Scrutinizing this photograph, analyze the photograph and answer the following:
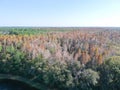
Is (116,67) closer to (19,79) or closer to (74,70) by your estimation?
(74,70)

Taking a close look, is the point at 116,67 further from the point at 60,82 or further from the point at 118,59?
the point at 60,82

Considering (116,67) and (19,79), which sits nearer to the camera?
(116,67)

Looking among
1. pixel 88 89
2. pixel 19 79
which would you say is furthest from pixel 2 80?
pixel 88 89

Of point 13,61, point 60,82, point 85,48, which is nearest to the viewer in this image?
point 60,82

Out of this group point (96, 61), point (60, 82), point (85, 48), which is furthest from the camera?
point (85, 48)

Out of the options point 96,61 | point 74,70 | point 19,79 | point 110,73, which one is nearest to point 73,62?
point 74,70

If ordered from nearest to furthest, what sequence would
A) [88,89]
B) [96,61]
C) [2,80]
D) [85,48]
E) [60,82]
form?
[88,89] < [60,82] < [96,61] < [2,80] < [85,48]

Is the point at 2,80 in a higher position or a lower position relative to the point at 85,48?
lower

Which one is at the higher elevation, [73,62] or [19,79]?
[73,62]

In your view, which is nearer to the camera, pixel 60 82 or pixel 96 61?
pixel 60 82
